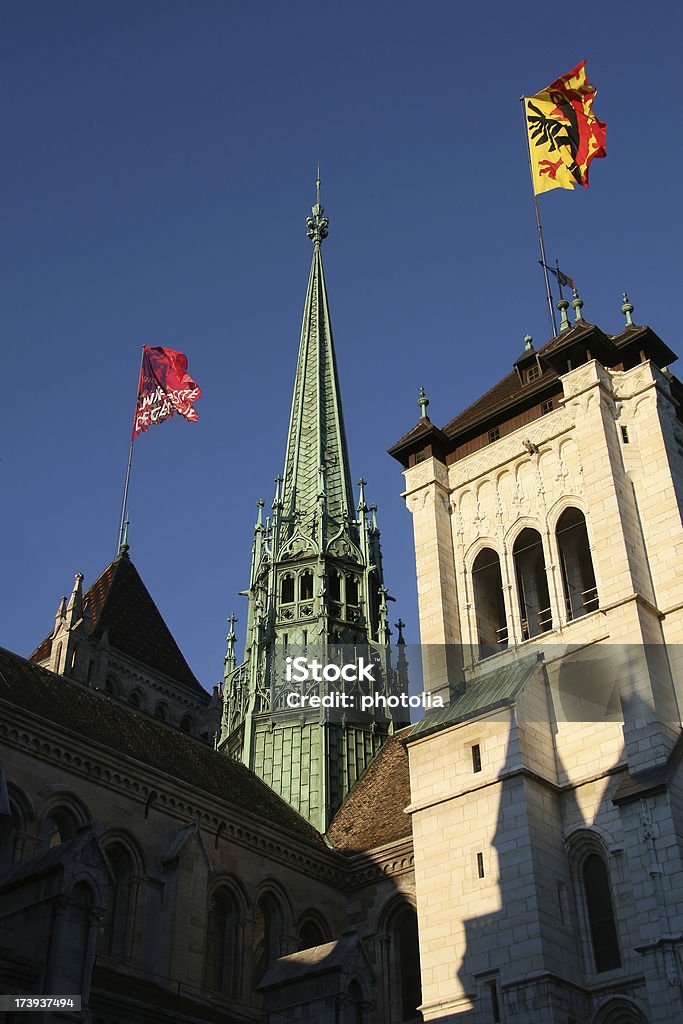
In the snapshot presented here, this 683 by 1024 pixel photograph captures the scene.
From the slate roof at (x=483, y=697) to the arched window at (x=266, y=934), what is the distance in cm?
575

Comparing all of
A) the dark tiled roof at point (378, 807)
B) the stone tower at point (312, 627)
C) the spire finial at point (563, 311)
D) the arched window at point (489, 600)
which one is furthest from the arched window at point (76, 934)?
the spire finial at point (563, 311)

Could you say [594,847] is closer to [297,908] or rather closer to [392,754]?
[297,908]

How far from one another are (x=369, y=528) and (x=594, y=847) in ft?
68.9

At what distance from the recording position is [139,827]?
26.2 metres

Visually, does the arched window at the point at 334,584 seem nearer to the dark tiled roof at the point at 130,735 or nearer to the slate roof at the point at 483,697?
the dark tiled roof at the point at 130,735

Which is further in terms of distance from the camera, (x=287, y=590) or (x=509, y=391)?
(x=287, y=590)

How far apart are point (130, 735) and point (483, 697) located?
8757 millimetres

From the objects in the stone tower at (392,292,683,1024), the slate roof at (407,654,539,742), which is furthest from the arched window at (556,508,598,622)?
the slate roof at (407,654,539,742)

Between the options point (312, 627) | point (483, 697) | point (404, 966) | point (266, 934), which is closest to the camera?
point (483, 697)

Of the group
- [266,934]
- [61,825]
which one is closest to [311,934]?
[266,934]

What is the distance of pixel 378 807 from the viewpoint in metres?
33.4

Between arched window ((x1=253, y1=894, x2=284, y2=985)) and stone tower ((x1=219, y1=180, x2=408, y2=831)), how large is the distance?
5887 millimetres

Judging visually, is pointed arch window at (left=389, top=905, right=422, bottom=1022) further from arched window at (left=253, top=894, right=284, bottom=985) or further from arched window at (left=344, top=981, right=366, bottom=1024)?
arched window at (left=344, top=981, right=366, bottom=1024)

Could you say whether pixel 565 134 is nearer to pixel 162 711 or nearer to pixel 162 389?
pixel 162 389
